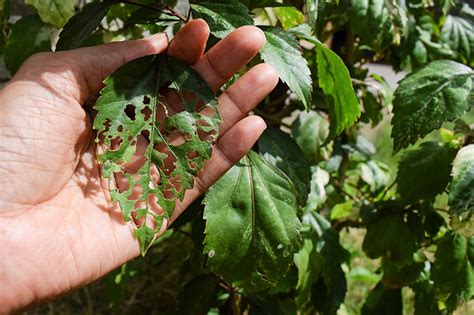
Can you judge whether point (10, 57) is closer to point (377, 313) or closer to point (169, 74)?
point (169, 74)

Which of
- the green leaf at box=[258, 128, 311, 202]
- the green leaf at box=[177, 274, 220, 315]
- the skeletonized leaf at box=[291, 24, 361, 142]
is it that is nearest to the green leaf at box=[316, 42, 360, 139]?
the skeletonized leaf at box=[291, 24, 361, 142]

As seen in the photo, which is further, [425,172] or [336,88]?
[425,172]

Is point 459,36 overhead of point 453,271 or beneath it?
overhead

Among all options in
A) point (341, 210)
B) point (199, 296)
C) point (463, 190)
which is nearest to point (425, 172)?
point (463, 190)

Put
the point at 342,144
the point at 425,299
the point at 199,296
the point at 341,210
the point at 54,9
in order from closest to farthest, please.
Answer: the point at 54,9, the point at 199,296, the point at 425,299, the point at 341,210, the point at 342,144

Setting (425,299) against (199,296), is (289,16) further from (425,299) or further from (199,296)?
(425,299)

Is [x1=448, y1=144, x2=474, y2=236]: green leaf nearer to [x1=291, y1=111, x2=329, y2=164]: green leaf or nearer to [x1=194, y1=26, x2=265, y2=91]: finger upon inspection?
[x1=291, y1=111, x2=329, y2=164]: green leaf

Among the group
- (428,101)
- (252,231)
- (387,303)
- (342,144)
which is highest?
(428,101)

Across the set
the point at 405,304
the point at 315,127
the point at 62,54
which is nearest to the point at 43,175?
the point at 62,54
